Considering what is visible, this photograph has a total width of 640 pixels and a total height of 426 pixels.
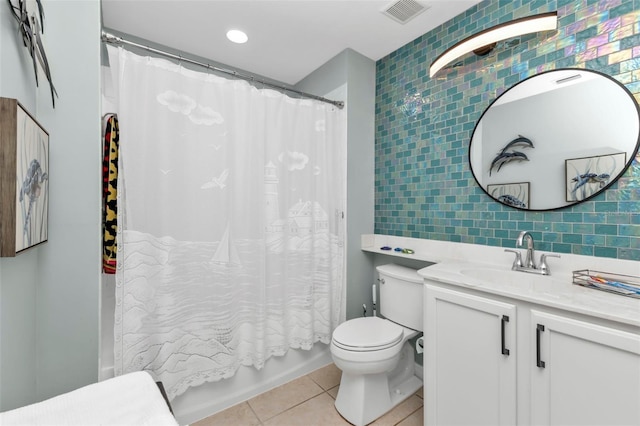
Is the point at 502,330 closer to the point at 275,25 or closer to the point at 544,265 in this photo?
the point at 544,265

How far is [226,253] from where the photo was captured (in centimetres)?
169

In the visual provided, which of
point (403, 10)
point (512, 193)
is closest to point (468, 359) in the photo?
point (512, 193)

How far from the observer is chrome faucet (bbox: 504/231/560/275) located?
140cm

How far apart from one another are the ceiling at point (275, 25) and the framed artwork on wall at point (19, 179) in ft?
4.36

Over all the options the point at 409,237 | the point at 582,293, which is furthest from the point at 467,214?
the point at 582,293

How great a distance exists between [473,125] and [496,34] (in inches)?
19.0

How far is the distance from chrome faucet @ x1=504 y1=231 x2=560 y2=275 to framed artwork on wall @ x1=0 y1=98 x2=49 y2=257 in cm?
195

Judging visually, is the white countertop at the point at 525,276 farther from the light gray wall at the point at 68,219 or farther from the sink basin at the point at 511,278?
the light gray wall at the point at 68,219

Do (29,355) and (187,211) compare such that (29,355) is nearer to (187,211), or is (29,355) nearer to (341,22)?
(187,211)

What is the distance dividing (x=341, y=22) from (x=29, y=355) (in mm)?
2337

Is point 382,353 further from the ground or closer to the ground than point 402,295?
closer to the ground

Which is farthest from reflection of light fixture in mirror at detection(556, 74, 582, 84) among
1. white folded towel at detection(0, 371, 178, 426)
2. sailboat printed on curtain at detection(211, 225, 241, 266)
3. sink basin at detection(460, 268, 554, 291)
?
white folded towel at detection(0, 371, 178, 426)

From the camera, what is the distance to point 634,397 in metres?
0.85

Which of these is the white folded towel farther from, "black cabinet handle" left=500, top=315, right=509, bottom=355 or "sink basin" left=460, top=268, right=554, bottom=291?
"sink basin" left=460, top=268, right=554, bottom=291
